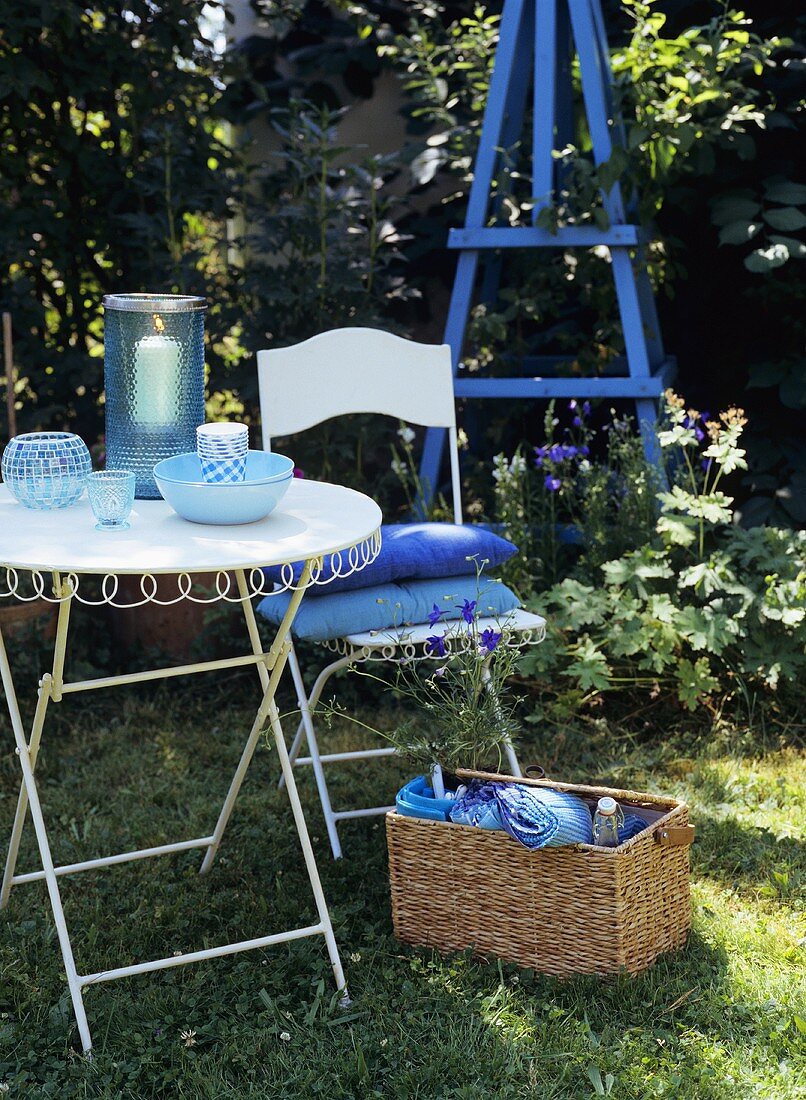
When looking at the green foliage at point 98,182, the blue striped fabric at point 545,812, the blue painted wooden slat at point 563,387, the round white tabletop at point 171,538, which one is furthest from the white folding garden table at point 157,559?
the green foliage at point 98,182

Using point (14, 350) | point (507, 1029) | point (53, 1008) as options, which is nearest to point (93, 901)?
point (53, 1008)

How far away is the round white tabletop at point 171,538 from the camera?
6.14 ft

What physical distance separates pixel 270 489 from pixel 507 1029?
1.01m

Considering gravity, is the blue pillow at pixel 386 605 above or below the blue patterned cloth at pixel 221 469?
below

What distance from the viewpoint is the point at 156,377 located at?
7.66 feet

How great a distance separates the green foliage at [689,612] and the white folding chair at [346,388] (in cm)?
54

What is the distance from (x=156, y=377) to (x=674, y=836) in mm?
1279

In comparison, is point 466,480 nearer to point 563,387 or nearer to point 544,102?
point 563,387

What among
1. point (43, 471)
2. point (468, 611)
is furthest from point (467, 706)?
point (43, 471)

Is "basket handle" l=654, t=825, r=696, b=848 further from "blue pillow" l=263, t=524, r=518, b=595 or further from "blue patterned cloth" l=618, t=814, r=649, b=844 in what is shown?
"blue pillow" l=263, t=524, r=518, b=595

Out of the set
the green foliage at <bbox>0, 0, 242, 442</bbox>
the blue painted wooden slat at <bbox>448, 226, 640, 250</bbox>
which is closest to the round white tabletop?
the blue painted wooden slat at <bbox>448, 226, 640, 250</bbox>

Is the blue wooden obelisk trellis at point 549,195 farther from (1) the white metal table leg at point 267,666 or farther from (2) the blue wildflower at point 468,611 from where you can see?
(1) the white metal table leg at point 267,666

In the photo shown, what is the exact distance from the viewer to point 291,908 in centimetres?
257

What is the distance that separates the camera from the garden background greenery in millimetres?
2168
